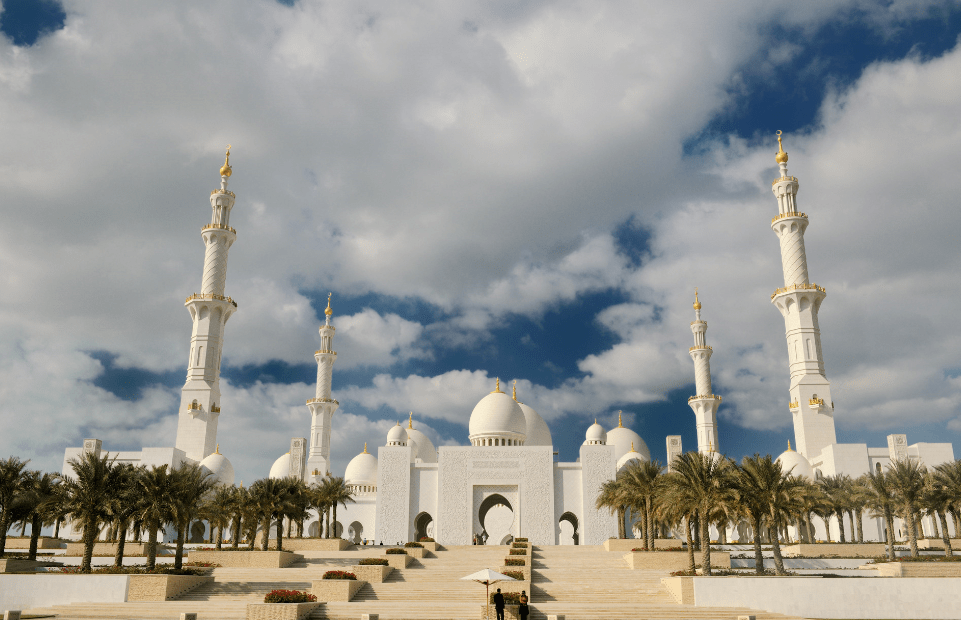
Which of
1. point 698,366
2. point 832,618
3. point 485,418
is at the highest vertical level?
point 698,366

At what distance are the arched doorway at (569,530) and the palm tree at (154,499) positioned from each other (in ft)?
81.6

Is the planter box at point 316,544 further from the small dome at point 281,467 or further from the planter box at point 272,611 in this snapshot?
the small dome at point 281,467

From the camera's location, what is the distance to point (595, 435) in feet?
192

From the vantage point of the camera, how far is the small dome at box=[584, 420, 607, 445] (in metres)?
58.3

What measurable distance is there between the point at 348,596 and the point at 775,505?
15981mm

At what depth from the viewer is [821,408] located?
46219mm

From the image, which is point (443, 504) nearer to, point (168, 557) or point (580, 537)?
point (580, 537)

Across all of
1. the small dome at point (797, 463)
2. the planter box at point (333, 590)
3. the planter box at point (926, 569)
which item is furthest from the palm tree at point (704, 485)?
the small dome at point (797, 463)

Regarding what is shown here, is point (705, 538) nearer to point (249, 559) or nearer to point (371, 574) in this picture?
point (371, 574)

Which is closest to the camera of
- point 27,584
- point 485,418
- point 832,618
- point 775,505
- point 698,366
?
point 832,618

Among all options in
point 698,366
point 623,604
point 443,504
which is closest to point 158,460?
point 443,504

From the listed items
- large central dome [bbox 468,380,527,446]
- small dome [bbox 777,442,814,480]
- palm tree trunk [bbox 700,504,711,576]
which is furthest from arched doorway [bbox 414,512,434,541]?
palm tree trunk [bbox 700,504,711,576]

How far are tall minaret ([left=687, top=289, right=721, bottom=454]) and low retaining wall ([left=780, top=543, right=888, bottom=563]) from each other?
19.3 metres

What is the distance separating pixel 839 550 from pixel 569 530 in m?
24.3
